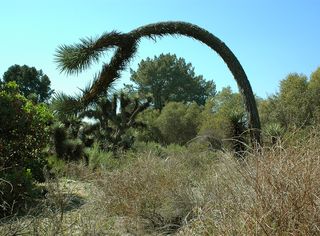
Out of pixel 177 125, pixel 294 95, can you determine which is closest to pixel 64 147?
pixel 294 95

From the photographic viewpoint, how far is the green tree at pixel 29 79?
5687 cm

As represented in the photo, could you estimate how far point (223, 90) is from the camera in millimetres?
60062

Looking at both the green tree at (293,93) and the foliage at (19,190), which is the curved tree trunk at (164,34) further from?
the green tree at (293,93)

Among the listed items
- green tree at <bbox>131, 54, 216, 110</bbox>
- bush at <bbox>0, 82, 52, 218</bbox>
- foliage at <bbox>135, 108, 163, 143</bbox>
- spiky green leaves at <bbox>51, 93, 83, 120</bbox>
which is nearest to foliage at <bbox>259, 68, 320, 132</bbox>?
foliage at <bbox>135, 108, 163, 143</bbox>

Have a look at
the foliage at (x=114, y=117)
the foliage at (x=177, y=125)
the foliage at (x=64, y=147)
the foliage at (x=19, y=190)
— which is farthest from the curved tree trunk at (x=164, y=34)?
the foliage at (x=177, y=125)

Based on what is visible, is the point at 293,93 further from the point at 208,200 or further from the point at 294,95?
the point at 208,200

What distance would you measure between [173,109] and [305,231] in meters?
46.6

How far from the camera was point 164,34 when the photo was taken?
45.1ft

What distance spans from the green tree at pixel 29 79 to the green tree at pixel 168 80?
62.2 ft

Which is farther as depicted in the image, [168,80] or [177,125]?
[168,80]

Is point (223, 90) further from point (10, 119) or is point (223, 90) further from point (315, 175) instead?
point (315, 175)

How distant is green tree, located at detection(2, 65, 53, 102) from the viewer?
5687 centimetres

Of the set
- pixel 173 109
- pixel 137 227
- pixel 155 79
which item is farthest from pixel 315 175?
pixel 155 79

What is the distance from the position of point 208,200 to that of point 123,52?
858cm
